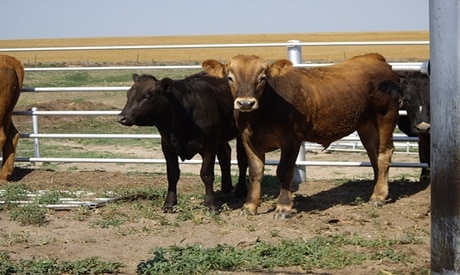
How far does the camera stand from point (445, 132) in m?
4.59

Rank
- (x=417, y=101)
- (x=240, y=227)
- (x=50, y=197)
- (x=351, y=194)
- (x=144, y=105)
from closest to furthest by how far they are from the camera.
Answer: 1. (x=240, y=227)
2. (x=144, y=105)
3. (x=417, y=101)
4. (x=50, y=197)
5. (x=351, y=194)

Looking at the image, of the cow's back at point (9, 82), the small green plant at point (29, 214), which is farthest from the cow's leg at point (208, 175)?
the cow's back at point (9, 82)

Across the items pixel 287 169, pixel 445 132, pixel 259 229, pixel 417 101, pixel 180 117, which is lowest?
pixel 259 229

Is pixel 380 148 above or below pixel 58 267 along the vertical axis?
below

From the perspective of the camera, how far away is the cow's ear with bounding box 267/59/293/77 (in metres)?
7.98

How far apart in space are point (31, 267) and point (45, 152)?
32.4 ft

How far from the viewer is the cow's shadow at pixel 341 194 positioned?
8.66 metres

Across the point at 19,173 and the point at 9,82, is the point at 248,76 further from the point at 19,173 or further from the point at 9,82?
the point at 19,173

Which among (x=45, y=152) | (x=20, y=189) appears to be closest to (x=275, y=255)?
(x=20, y=189)

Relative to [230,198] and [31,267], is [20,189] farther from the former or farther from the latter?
[31,267]

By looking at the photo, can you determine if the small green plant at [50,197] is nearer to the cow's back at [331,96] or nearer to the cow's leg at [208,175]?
the cow's leg at [208,175]

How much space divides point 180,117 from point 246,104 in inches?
40.6

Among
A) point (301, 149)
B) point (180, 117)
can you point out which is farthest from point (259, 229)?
point (301, 149)

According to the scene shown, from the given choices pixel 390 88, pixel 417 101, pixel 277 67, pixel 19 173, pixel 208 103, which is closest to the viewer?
pixel 277 67
